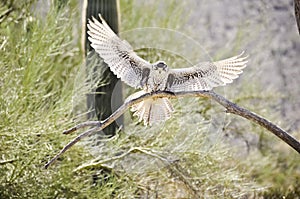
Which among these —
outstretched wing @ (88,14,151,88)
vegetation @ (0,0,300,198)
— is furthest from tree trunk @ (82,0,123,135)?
outstretched wing @ (88,14,151,88)

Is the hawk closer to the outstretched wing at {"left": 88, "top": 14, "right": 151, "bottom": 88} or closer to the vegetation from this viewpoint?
the outstretched wing at {"left": 88, "top": 14, "right": 151, "bottom": 88}

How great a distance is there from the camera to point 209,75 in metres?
2.10

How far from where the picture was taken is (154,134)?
3.42 m

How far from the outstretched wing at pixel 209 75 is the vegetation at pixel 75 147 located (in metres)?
0.76

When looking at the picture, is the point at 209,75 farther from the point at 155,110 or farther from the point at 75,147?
the point at 75,147

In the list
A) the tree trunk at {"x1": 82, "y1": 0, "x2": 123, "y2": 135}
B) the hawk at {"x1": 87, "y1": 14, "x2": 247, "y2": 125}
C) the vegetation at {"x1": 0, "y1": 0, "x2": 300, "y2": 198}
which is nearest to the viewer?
the hawk at {"x1": 87, "y1": 14, "x2": 247, "y2": 125}

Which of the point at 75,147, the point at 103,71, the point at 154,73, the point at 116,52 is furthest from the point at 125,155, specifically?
the point at 154,73

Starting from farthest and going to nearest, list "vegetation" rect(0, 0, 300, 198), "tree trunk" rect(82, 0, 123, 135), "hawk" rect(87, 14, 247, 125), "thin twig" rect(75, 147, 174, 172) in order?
"tree trunk" rect(82, 0, 123, 135) < "thin twig" rect(75, 147, 174, 172) < "vegetation" rect(0, 0, 300, 198) < "hawk" rect(87, 14, 247, 125)

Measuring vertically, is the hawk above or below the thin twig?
above

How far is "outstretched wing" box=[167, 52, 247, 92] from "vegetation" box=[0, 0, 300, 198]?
2.49 ft

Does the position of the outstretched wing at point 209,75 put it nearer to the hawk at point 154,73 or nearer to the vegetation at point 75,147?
the hawk at point 154,73

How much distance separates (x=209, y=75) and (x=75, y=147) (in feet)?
4.37

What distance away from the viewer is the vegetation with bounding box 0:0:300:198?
3.10 m

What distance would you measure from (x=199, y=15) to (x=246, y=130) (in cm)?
134
